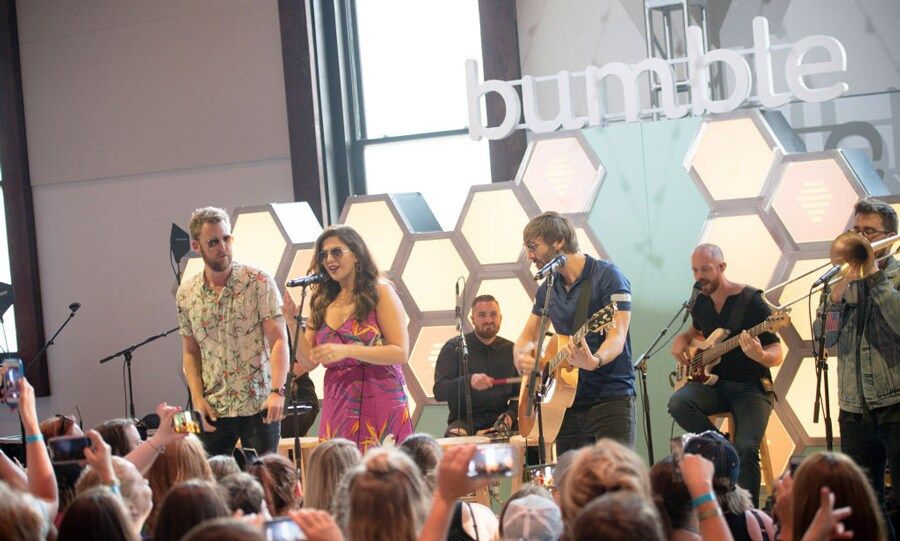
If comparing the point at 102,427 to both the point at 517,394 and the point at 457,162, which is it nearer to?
the point at 517,394

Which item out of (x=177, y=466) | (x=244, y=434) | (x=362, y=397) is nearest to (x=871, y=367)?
(x=362, y=397)

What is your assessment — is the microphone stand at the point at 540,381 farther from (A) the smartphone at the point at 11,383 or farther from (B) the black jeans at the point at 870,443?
(A) the smartphone at the point at 11,383

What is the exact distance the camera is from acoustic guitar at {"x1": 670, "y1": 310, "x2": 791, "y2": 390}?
537 cm

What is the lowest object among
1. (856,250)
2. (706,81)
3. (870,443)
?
(870,443)

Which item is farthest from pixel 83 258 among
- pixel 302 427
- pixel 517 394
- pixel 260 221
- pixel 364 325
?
pixel 364 325

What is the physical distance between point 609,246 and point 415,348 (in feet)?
4.15

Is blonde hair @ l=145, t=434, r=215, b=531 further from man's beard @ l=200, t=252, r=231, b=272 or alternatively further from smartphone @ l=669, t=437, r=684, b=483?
smartphone @ l=669, t=437, r=684, b=483

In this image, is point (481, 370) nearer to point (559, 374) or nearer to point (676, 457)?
point (559, 374)

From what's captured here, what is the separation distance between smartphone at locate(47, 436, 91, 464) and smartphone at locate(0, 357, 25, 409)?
411 millimetres

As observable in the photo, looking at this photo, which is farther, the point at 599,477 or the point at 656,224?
the point at 656,224

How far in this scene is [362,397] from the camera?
4.61m

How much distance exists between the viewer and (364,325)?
457cm

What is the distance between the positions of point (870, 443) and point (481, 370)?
197 centimetres

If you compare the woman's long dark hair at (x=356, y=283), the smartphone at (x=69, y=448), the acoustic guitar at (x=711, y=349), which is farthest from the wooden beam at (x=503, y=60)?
the smartphone at (x=69, y=448)
